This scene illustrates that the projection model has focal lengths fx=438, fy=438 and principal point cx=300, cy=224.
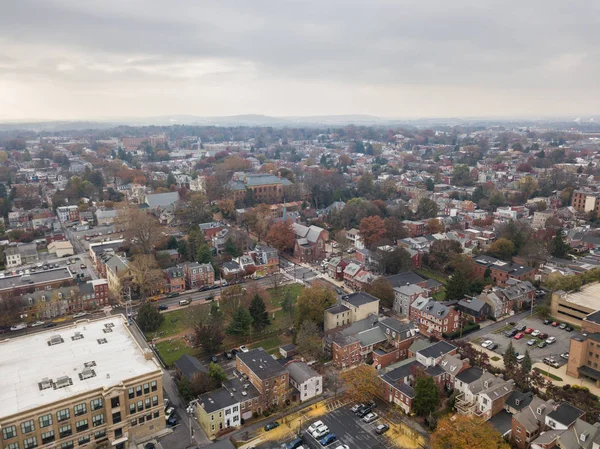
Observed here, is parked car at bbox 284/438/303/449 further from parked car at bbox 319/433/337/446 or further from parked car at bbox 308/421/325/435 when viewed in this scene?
parked car at bbox 319/433/337/446

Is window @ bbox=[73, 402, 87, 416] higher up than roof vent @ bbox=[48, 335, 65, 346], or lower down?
lower down

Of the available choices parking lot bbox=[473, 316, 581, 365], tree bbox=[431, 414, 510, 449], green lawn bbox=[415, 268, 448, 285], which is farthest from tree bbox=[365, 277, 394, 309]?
tree bbox=[431, 414, 510, 449]

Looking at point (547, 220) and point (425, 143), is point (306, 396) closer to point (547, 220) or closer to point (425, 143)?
point (547, 220)

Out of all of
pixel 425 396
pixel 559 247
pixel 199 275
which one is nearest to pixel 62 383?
pixel 425 396

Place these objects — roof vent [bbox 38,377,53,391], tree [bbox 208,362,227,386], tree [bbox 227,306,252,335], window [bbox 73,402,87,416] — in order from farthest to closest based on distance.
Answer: tree [bbox 227,306,252,335] → tree [bbox 208,362,227,386] → roof vent [bbox 38,377,53,391] → window [bbox 73,402,87,416]

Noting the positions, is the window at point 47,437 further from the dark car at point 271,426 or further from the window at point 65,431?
the dark car at point 271,426

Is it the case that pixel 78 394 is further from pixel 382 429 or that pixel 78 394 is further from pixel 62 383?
pixel 382 429

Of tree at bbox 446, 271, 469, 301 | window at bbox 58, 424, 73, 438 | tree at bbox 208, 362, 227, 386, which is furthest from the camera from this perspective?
tree at bbox 446, 271, 469, 301
